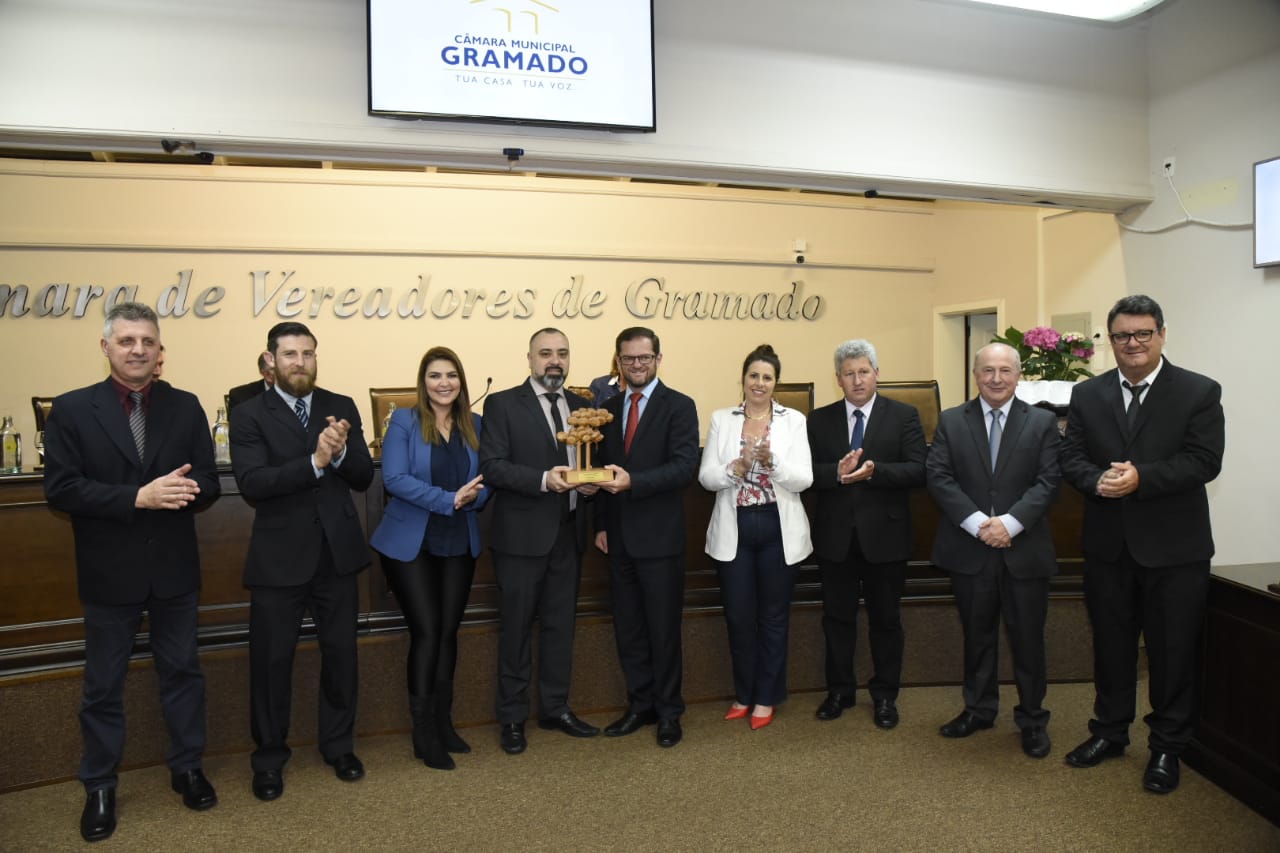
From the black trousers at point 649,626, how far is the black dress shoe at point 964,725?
1139 mm

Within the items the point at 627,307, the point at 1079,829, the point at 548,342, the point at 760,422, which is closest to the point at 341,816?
the point at 548,342

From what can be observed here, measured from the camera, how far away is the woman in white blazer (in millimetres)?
3590

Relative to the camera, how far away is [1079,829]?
2.85m

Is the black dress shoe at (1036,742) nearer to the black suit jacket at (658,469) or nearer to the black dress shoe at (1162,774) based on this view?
the black dress shoe at (1162,774)

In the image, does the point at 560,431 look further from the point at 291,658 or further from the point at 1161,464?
the point at 1161,464

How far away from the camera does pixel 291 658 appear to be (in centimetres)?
321

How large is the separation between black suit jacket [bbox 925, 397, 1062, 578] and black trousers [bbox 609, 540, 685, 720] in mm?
1149

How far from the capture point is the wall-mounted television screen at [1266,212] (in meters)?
4.61

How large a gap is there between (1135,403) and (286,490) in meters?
3.14

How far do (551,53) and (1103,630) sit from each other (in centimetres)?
374

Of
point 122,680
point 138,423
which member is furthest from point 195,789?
point 138,423

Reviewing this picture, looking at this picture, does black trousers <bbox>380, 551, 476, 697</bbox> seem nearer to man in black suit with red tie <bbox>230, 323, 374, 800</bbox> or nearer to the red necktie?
man in black suit with red tie <bbox>230, 323, 374, 800</bbox>

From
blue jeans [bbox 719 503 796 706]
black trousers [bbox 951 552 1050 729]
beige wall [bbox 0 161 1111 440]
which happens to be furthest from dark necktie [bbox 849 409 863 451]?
beige wall [bbox 0 161 1111 440]

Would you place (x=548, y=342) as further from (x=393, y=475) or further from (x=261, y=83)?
(x=261, y=83)
